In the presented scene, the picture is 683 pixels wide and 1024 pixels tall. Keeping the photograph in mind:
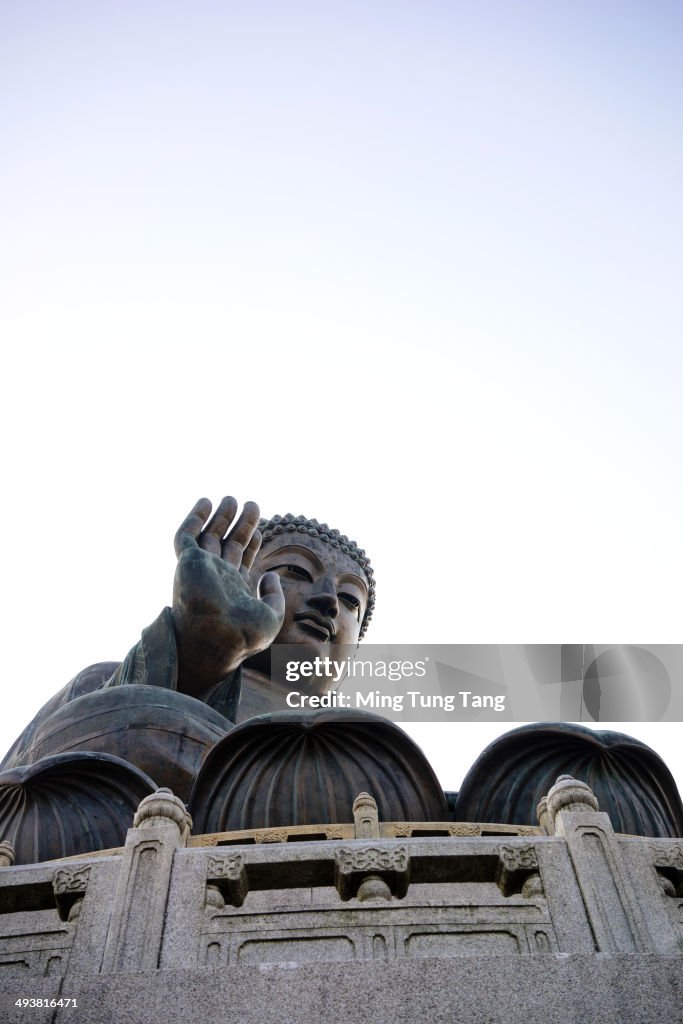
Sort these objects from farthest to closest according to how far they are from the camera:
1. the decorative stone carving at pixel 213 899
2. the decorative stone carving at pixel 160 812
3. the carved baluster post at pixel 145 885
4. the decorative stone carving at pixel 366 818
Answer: the decorative stone carving at pixel 366 818 < the decorative stone carving at pixel 160 812 < the decorative stone carving at pixel 213 899 < the carved baluster post at pixel 145 885

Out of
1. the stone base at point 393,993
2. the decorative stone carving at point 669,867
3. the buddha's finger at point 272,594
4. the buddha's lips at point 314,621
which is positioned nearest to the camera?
the stone base at point 393,993

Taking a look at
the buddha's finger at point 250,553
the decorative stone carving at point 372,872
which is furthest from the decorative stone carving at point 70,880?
the buddha's finger at point 250,553

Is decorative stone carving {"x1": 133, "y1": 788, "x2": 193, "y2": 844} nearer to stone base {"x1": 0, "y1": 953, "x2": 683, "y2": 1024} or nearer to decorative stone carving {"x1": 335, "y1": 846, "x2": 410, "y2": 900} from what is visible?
Result: decorative stone carving {"x1": 335, "y1": 846, "x2": 410, "y2": 900}

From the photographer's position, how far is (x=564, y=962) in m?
4.66

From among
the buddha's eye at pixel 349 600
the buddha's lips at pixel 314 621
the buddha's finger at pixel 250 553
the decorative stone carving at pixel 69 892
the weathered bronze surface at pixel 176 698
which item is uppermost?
the buddha's eye at pixel 349 600

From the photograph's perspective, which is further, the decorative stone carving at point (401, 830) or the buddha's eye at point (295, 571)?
the buddha's eye at point (295, 571)

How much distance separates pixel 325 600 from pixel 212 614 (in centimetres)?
354

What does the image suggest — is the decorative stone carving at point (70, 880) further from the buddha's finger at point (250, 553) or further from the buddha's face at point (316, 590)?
the buddha's face at point (316, 590)

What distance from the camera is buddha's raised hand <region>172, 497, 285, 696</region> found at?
1057cm

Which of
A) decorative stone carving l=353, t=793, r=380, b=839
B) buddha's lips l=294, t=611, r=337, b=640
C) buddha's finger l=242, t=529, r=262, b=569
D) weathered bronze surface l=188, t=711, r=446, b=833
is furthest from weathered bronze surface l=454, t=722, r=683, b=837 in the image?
buddha's lips l=294, t=611, r=337, b=640

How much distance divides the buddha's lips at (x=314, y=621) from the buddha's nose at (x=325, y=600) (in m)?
0.12

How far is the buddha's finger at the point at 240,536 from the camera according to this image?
37.1ft

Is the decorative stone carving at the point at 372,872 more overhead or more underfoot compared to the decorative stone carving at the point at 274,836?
more underfoot

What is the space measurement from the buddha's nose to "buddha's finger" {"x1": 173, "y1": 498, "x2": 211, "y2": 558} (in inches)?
110
